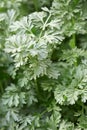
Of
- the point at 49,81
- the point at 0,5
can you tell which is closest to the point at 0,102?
the point at 49,81

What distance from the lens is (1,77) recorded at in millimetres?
2580

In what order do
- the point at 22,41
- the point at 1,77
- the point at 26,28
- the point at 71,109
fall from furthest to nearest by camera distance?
the point at 1,77 < the point at 71,109 < the point at 26,28 < the point at 22,41

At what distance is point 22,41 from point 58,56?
1.51 ft

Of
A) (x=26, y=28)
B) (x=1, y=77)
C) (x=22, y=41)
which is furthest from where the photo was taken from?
(x=1, y=77)

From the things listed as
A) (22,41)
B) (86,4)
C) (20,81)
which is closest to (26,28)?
(22,41)

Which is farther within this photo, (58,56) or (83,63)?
(58,56)

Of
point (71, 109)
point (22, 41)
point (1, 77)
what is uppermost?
point (22, 41)

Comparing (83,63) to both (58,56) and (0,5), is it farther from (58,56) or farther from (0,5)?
(0,5)

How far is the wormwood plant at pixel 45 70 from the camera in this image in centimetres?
213

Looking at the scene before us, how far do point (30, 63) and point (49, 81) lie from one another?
0.23 meters

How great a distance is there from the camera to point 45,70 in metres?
2.16

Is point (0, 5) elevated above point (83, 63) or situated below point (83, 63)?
above

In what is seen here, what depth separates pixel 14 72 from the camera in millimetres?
2389

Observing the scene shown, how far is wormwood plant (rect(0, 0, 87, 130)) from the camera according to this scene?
84.0 inches
